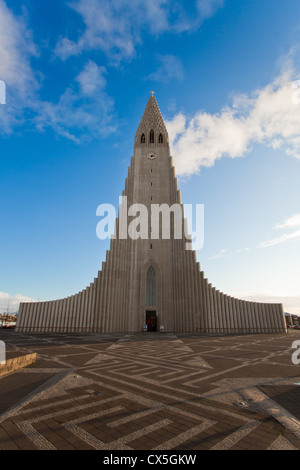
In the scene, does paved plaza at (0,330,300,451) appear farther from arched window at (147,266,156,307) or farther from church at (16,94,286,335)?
arched window at (147,266,156,307)

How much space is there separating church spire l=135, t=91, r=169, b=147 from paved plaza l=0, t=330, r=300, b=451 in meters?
41.3

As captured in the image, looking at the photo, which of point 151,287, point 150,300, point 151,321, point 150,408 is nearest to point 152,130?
point 151,287

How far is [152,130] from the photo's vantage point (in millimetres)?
45719

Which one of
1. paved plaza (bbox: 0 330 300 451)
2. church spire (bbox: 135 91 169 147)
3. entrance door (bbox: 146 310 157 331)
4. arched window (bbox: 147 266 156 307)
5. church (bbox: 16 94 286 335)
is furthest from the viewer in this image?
church spire (bbox: 135 91 169 147)

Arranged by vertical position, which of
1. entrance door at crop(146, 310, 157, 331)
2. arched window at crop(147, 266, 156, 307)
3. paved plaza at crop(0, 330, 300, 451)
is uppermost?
arched window at crop(147, 266, 156, 307)

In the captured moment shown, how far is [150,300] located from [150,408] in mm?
30817

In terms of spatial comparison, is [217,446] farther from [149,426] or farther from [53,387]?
[53,387]

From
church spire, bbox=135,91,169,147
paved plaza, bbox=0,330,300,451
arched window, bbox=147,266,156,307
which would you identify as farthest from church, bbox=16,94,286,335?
paved plaza, bbox=0,330,300,451

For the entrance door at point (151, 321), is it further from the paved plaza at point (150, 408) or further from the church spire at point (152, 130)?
the church spire at point (152, 130)

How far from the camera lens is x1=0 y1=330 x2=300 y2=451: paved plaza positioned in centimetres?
413

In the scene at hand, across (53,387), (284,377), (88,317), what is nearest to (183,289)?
(88,317)

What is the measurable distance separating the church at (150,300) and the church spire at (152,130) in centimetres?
972

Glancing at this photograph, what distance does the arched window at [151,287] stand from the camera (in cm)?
A: 3584

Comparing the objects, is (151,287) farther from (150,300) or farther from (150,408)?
(150,408)
